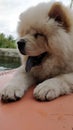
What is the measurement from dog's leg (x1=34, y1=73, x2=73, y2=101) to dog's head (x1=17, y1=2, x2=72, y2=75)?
0.12 m

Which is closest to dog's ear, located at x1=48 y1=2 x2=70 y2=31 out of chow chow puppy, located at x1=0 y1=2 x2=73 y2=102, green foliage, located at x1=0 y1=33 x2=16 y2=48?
chow chow puppy, located at x1=0 y1=2 x2=73 y2=102

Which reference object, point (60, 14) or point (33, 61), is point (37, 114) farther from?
point (60, 14)

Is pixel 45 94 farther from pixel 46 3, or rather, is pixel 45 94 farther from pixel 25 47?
pixel 46 3

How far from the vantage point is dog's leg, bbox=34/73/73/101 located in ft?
4.96

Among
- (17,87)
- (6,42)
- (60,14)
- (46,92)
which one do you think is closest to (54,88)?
(46,92)

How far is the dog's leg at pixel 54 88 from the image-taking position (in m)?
1.51

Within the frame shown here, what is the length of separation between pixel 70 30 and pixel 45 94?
17.7 inches

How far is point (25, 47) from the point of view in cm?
168

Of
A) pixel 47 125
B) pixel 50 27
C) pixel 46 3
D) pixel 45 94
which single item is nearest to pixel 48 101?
pixel 45 94

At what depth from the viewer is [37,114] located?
1325mm

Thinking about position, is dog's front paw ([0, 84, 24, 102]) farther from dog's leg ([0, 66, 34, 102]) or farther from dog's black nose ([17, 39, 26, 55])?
dog's black nose ([17, 39, 26, 55])

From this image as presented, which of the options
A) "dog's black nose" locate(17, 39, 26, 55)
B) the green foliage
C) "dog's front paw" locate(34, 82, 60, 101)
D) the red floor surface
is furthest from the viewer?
the green foliage

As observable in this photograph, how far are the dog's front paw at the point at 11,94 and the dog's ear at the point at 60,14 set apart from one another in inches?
18.1

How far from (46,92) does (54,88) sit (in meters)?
0.06
